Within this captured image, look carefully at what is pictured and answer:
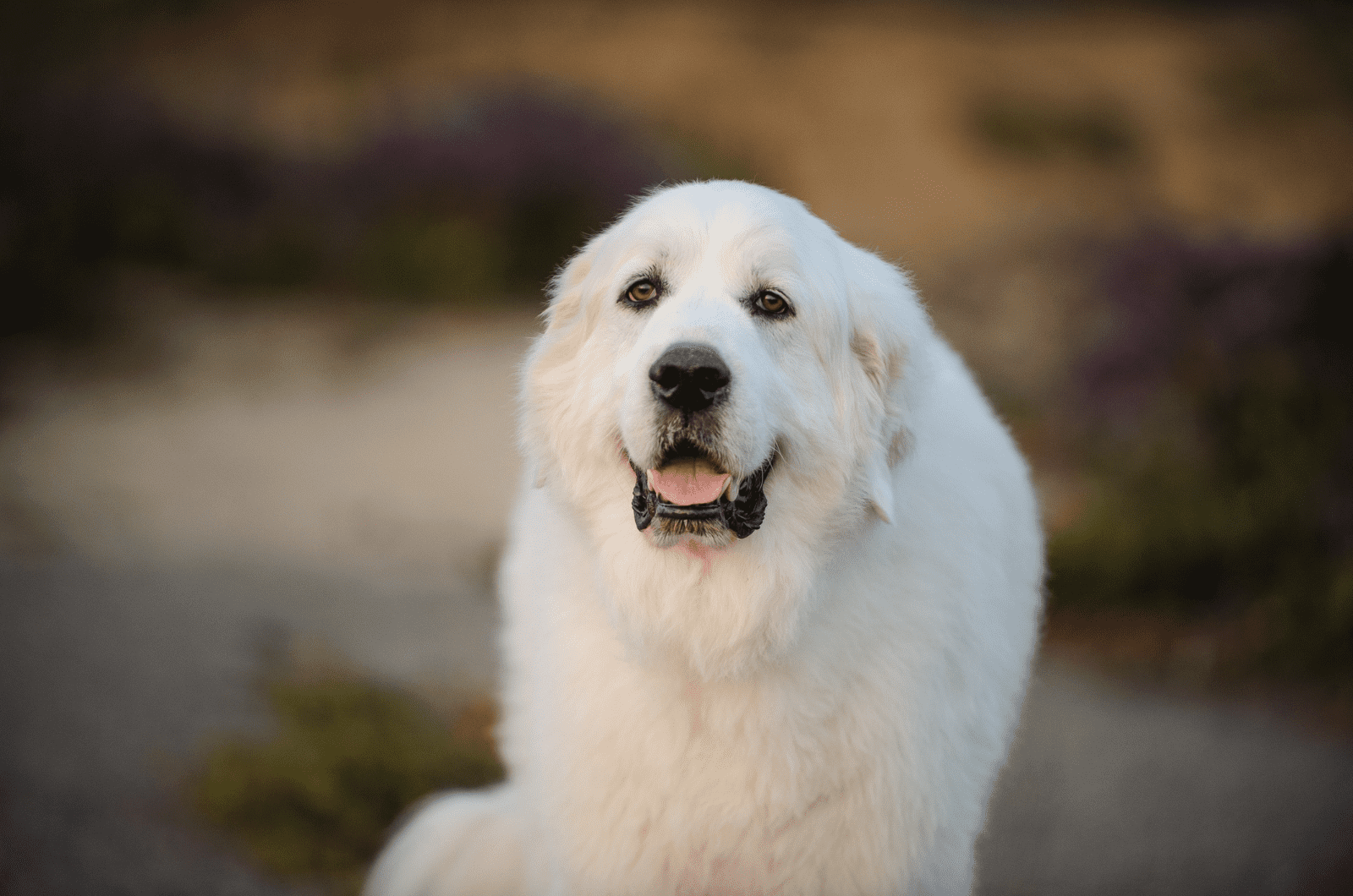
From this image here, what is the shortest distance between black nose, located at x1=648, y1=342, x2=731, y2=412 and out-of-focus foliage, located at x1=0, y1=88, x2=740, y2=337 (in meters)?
7.73

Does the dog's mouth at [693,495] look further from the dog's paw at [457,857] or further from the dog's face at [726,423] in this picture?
the dog's paw at [457,857]

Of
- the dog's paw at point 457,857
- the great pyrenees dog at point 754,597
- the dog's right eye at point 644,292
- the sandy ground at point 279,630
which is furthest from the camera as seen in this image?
the sandy ground at point 279,630

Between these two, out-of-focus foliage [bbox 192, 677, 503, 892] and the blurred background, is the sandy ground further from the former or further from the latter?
out-of-focus foliage [bbox 192, 677, 503, 892]

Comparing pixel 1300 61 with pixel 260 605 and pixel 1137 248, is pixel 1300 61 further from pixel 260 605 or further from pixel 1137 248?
pixel 260 605

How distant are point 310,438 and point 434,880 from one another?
4.98 m

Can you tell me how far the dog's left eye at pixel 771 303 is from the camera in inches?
84.3

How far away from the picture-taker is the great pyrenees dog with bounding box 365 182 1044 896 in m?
2.04

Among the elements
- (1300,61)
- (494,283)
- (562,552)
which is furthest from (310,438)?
(1300,61)

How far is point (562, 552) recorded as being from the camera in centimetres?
230

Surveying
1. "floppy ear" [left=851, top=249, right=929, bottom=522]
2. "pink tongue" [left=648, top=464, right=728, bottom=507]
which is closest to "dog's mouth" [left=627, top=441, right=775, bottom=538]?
"pink tongue" [left=648, top=464, right=728, bottom=507]

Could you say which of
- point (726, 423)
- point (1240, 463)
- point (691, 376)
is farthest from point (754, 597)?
point (1240, 463)

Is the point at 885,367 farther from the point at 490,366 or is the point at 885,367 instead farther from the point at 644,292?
the point at 490,366

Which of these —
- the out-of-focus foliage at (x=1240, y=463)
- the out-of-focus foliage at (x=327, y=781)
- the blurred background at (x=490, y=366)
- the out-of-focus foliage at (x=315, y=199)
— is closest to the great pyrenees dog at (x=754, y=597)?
the blurred background at (x=490, y=366)

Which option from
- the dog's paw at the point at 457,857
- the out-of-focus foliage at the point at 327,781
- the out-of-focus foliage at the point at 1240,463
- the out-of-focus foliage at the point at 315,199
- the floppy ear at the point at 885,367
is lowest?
the dog's paw at the point at 457,857
